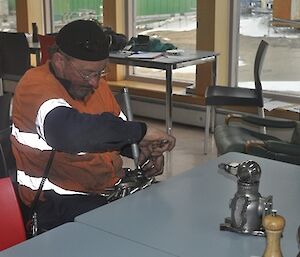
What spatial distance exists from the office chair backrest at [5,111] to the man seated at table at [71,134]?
558mm

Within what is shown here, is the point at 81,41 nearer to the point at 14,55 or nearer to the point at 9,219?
the point at 9,219

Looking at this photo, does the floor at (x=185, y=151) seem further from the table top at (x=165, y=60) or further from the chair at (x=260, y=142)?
the table top at (x=165, y=60)

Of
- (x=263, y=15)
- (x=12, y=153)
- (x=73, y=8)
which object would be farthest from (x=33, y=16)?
(x=12, y=153)

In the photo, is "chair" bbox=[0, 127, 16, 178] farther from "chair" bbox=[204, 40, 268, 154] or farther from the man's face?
"chair" bbox=[204, 40, 268, 154]

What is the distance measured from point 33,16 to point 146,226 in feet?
A: 20.4

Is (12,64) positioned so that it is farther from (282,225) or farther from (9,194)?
(282,225)

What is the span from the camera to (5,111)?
272 centimetres

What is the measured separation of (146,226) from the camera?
1.62 meters

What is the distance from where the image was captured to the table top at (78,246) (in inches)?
56.6

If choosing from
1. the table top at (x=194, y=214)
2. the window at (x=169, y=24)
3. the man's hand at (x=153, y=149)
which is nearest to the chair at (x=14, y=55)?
the window at (x=169, y=24)

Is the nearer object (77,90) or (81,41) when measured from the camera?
(81,41)

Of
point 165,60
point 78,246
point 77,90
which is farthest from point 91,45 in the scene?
point 165,60

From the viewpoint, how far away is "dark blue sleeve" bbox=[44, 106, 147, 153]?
75.8 inches

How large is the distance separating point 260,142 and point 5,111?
1.54 meters
